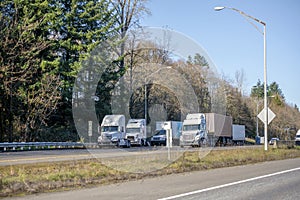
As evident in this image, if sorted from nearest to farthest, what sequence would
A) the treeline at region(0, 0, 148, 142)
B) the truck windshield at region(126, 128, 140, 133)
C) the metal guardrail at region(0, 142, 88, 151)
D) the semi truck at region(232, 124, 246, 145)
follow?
the metal guardrail at region(0, 142, 88, 151), the treeline at region(0, 0, 148, 142), the truck windshield at region(126, 128, 140, 133), the semi truck at region(232, 124, 246, 145)

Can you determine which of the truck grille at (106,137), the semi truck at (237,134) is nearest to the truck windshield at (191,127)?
the truck grille at (106,137)

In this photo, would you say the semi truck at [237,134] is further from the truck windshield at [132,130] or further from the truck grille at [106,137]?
the truck grille at [106,137]

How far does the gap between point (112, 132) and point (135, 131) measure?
526 centimetres

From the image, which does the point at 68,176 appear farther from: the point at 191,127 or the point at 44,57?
the point at 44,57

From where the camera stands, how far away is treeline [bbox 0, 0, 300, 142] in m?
40.3

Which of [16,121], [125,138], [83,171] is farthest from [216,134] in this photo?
[83,171]

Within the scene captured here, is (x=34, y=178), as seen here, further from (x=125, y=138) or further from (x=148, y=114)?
(x=148, y=114)

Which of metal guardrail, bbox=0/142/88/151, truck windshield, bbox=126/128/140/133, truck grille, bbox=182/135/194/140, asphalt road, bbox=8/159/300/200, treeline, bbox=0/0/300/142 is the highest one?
treeline, bbox=0/0/300/142

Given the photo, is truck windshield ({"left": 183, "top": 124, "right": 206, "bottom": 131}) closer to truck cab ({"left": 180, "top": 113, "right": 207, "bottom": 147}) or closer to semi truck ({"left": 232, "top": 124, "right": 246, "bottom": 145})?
truck cab ({"left": 180, "top": 113, "right": 207, "bottom": 147})

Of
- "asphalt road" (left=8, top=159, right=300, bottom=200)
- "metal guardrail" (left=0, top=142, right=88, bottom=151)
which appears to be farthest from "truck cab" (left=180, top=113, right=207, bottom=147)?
"asphalt road" (left=8, top=159, right=300, bottom=200)

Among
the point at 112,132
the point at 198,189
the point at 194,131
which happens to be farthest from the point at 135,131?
the point at 198,189

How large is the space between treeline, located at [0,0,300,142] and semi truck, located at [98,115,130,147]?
5.00 metres

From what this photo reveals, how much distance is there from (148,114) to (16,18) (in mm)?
20612

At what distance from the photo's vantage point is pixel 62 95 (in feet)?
145
